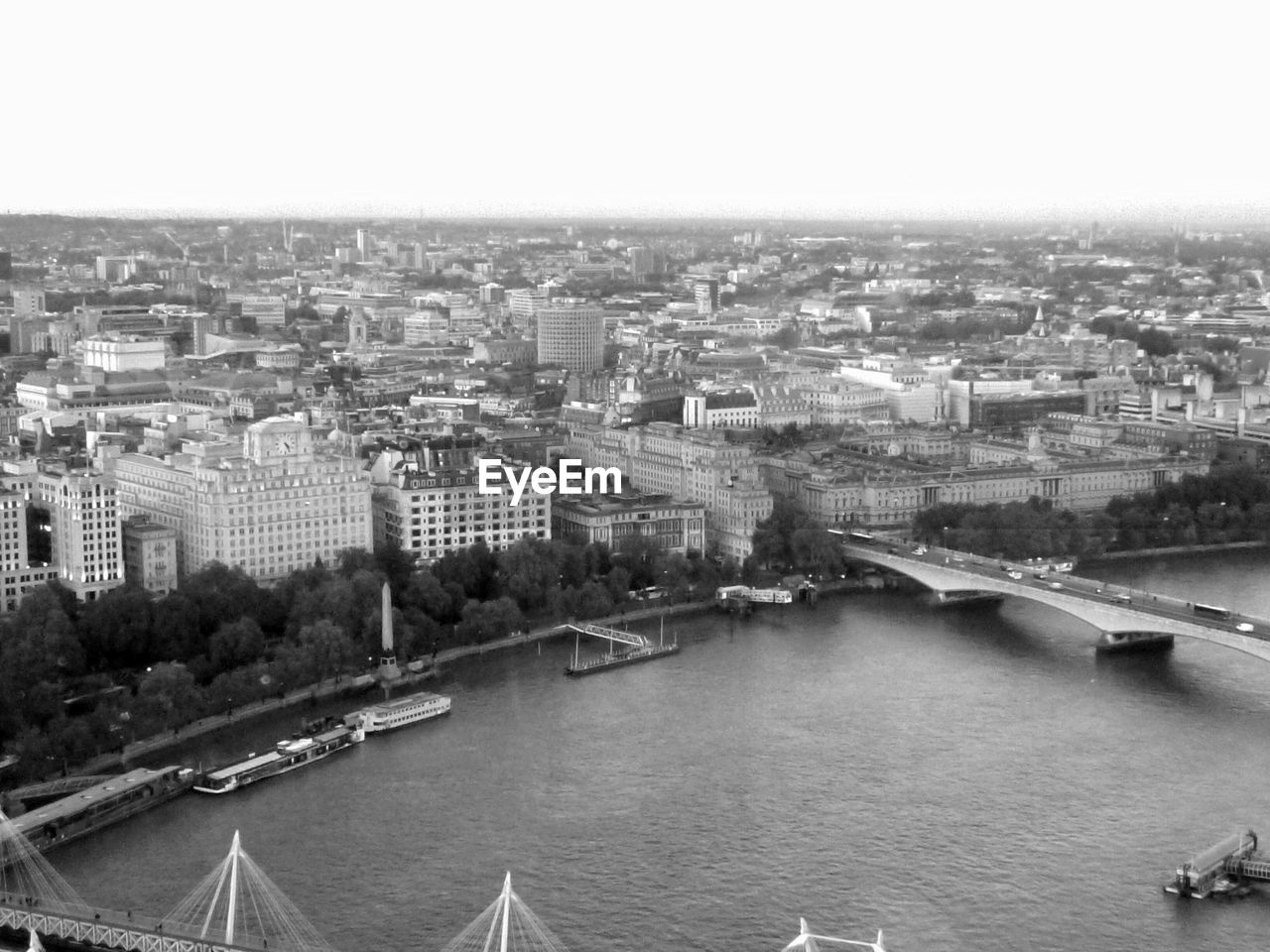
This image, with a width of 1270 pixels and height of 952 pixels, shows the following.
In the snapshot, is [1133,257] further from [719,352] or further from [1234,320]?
[719,352]

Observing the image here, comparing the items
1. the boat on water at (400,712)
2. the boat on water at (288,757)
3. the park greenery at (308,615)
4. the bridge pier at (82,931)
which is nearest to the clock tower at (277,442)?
the park greenery at (308,615)

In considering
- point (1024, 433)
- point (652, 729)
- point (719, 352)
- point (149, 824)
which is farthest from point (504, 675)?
point (719, 352)

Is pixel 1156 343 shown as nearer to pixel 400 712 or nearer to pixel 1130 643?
pixel 1130 643

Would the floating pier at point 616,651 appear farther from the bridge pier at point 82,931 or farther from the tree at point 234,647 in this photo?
the bridge pier at point 82,931

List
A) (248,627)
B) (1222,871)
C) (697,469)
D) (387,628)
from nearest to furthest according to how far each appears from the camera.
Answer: (1222,871) < (248,627) < (387,628) < (697,469)

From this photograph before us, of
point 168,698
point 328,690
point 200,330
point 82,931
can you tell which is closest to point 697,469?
point 328,690

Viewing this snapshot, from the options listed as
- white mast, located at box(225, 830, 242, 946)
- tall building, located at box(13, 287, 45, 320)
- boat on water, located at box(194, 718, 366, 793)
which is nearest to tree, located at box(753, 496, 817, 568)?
boat on water, located at box(194, 718, 366, 793)
